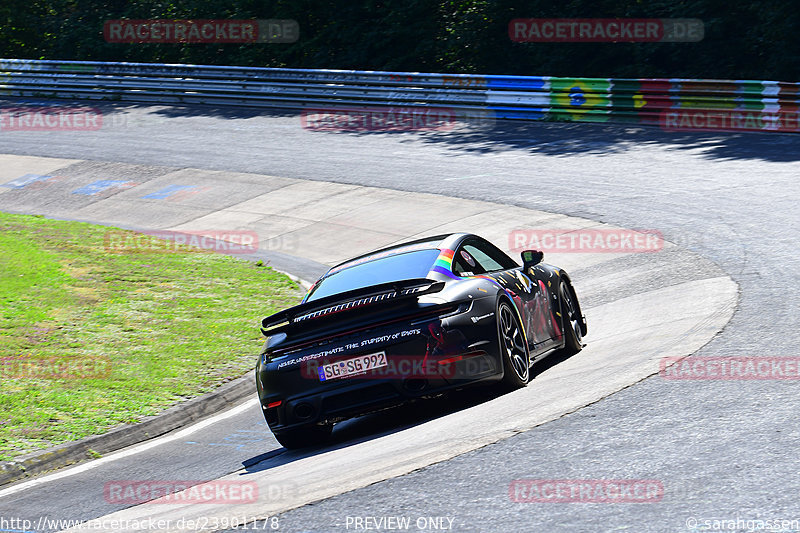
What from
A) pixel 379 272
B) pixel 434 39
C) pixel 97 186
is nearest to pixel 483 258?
pixel 379 272

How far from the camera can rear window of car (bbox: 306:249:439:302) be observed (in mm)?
8195

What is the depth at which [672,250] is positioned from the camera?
13.5 metres

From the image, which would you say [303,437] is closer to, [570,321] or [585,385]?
[585,385]

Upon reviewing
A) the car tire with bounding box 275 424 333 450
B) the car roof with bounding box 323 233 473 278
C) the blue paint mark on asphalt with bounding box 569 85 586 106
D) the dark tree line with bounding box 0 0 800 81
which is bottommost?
the car tire with bounding box 275 424 333 450

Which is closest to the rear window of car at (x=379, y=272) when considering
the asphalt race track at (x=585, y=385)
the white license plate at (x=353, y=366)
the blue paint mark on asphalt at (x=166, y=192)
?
the white license plate at (x=353, y=366)

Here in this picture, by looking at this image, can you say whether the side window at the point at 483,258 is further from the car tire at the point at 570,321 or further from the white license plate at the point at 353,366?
the white license plate at the point at 353,366

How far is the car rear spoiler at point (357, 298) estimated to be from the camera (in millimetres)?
7633

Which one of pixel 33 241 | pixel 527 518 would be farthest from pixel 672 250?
pixel 33 241

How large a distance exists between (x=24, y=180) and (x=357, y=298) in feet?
59.7

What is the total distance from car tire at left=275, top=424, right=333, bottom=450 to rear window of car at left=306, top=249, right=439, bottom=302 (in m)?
1.05

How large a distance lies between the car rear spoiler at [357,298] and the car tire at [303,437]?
2.57 ft

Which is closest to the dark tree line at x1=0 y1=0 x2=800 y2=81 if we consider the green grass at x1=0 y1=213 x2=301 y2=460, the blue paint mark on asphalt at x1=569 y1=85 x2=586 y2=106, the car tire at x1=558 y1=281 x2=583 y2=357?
the blue paint mark on asphalt at x1=569 y1=85 x2=586 y2=106

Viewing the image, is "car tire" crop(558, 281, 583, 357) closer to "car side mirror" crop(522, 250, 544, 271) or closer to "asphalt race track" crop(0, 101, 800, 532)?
"asphalt race track" crop(0, 101, 800, 532)

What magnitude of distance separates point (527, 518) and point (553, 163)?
15190 millimetres
